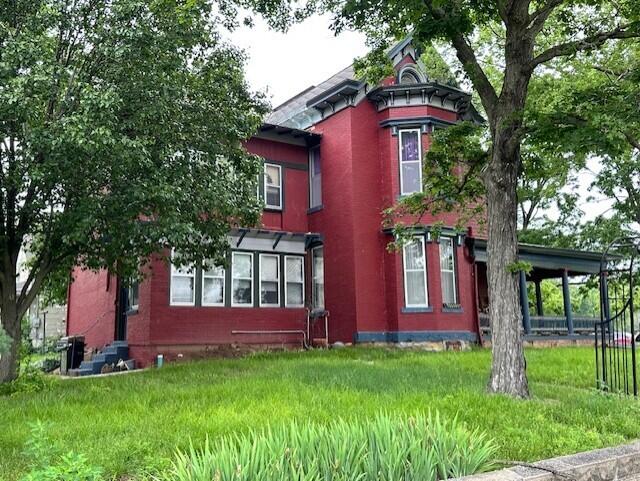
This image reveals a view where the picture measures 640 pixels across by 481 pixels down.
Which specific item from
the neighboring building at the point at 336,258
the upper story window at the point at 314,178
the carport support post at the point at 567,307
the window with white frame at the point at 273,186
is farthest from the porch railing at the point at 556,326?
the window with white frame at the point at 273,186

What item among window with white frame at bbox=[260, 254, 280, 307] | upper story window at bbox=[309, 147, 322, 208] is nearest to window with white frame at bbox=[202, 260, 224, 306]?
window with white frame at bbox=[260, 254, 280, 307]

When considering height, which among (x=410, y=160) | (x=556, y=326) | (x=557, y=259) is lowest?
(x=556, y=326)

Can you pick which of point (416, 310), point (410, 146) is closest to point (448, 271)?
point (416, 310)

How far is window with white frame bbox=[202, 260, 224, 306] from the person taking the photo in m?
16.4

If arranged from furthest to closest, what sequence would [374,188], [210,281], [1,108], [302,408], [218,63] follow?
[374,188], [210,281], [218,63], [1,108], [302,408]

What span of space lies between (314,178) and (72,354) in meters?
9.32

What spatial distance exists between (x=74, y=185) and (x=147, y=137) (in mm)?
1508

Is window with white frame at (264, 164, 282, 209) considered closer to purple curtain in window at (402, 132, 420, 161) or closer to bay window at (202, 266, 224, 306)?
bay window at (202, 266, 224, 306)

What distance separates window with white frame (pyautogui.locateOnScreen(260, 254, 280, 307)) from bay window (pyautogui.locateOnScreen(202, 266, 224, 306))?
130 centimetres

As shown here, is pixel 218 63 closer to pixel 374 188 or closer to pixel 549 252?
pixel 374 188

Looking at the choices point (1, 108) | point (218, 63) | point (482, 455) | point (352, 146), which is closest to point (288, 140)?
point (352, 146)

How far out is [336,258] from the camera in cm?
1747

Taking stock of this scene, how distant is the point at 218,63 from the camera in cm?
1225

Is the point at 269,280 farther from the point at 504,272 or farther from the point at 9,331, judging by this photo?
the point at 504,272
